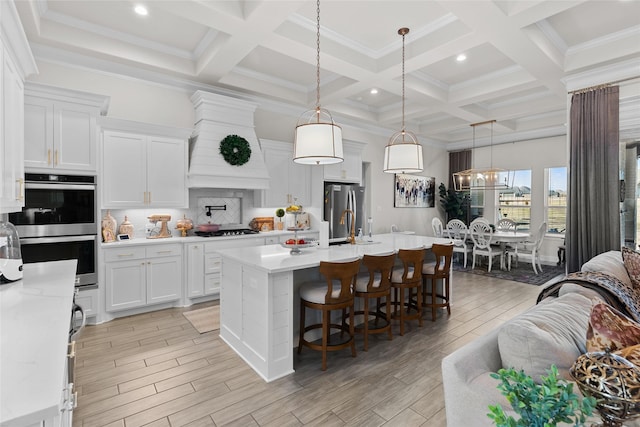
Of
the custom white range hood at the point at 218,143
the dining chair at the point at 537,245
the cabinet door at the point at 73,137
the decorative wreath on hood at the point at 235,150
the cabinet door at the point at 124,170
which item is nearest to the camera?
the cabinet door at the point at 73,137

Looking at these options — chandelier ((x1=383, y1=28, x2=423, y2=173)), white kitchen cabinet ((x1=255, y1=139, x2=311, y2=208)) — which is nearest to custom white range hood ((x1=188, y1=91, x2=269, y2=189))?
white kitchen cabinet ((x1=255, y1=139, x2=311, y2=208))

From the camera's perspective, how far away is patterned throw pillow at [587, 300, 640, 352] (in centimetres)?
111

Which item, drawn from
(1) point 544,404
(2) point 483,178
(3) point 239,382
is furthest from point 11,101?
(2) point 483,178

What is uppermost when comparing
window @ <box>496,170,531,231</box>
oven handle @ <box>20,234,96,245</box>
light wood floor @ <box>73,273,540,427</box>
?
window @ <box>496,170,531,231</box>

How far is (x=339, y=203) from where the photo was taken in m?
6.07

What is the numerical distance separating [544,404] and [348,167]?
571 centimetres

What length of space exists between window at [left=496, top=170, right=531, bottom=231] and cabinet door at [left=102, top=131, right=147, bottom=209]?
8187 mm

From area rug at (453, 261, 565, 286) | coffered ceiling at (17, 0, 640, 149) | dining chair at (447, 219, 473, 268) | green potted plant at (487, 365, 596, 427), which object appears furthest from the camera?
dining chair at (447, 219, 473, 268)

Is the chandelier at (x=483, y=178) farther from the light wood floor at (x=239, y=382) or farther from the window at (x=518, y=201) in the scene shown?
the light wood floor at (x=239, y=382)

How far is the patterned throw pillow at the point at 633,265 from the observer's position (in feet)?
9.35

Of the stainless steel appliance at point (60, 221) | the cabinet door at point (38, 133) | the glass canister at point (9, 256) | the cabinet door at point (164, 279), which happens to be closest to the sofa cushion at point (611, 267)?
the glass canister at point (9, 256)

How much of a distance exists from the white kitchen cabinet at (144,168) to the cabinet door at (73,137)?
0.68 ft

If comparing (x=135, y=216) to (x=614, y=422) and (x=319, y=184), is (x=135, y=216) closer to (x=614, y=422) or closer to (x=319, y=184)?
(x=319, y=184)

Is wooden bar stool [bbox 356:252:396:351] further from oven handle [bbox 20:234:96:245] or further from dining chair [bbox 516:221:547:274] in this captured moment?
dining chair [bbox 516:221:547:274]
